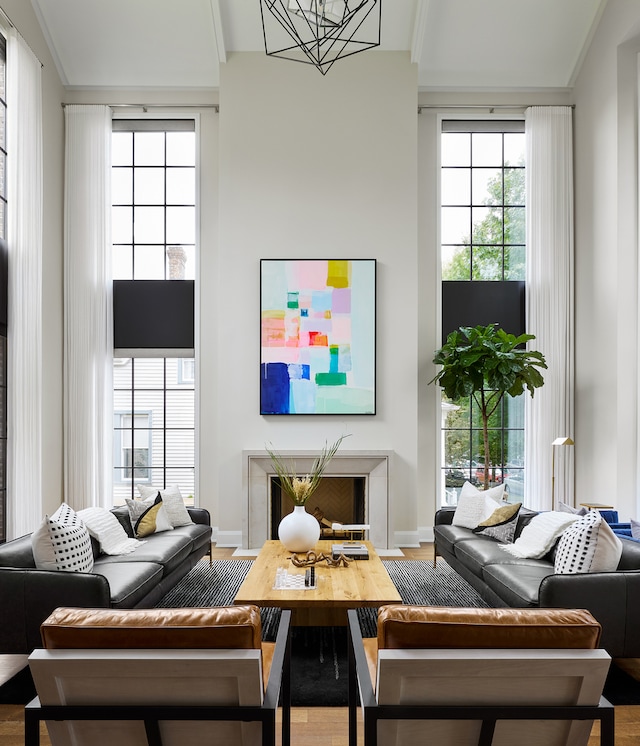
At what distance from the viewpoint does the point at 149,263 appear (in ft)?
24.3

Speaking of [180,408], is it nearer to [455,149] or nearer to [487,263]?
[487,263]

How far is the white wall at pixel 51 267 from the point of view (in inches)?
258

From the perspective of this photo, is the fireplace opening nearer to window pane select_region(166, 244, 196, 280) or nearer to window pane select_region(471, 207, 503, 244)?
window pane select_region(166, 244, 196, 280)

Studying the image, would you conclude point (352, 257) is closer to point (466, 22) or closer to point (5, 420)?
point (466, 22)

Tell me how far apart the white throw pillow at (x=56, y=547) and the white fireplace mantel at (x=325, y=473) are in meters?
3.04

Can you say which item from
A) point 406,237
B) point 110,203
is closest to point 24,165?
point 110,203

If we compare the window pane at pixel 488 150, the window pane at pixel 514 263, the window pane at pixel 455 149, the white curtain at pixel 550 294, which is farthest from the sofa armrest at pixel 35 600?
the window pane at pixel 488 150

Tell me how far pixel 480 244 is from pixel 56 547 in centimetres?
579

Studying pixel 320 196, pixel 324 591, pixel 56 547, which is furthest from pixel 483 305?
pixel 56 547

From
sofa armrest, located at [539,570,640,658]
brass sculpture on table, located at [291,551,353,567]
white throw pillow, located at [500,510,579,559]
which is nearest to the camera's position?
sofa armrest, located at [539,570,640,658]

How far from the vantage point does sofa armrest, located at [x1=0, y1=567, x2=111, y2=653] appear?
10.8ft

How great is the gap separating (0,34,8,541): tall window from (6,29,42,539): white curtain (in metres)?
0.05

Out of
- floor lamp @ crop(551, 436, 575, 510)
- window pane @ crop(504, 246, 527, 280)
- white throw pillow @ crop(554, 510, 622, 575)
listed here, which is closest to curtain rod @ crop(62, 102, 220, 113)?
window pane @ crop(504, 246, 527, 280)

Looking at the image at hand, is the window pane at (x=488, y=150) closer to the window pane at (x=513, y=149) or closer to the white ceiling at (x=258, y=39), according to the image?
the window pane at (x=513, y=149)
